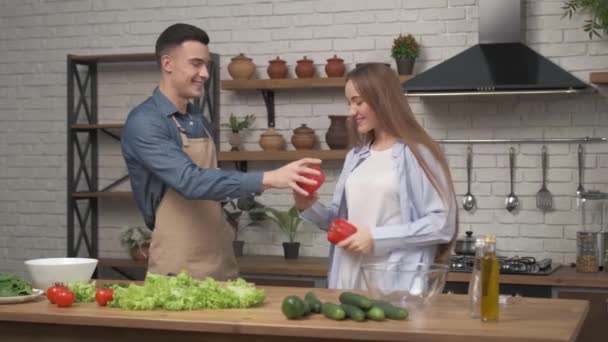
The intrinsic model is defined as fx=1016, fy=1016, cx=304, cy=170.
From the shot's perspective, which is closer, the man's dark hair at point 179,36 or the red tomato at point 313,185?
the red tomato at point 313,185

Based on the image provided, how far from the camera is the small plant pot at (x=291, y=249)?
6.05 m

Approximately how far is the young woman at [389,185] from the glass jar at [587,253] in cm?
192

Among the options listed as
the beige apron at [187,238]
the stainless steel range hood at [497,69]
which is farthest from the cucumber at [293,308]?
the stainless steel range hood at [497,69]

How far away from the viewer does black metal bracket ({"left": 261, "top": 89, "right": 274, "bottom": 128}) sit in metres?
6.25

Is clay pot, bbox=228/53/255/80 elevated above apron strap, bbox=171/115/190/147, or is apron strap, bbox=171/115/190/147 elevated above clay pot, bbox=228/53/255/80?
clay pot, bbox=228/53/255/80

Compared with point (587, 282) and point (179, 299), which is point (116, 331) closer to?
point (179, 299)

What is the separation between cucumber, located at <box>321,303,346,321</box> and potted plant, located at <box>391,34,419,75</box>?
10.2 ft

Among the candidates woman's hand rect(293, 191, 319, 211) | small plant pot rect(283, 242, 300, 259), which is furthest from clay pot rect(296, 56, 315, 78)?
woman's hand rect(293, 191, 319, 211)

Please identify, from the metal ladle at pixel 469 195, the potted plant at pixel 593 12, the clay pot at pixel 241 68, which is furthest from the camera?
the clay pot at pixel 241 68

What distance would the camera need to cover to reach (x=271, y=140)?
20.0ft

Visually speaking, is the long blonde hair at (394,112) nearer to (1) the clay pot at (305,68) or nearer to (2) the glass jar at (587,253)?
(2) the glass jar at (587,253)

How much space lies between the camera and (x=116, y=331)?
3.02 m

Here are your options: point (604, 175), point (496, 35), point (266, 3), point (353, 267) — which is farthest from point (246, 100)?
point (353, 267)

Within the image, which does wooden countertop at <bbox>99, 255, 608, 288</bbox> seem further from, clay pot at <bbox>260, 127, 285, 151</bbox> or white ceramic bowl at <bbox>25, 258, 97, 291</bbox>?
white ceramic bowl at <bbox>25, 258, 97, 291</bbox>
